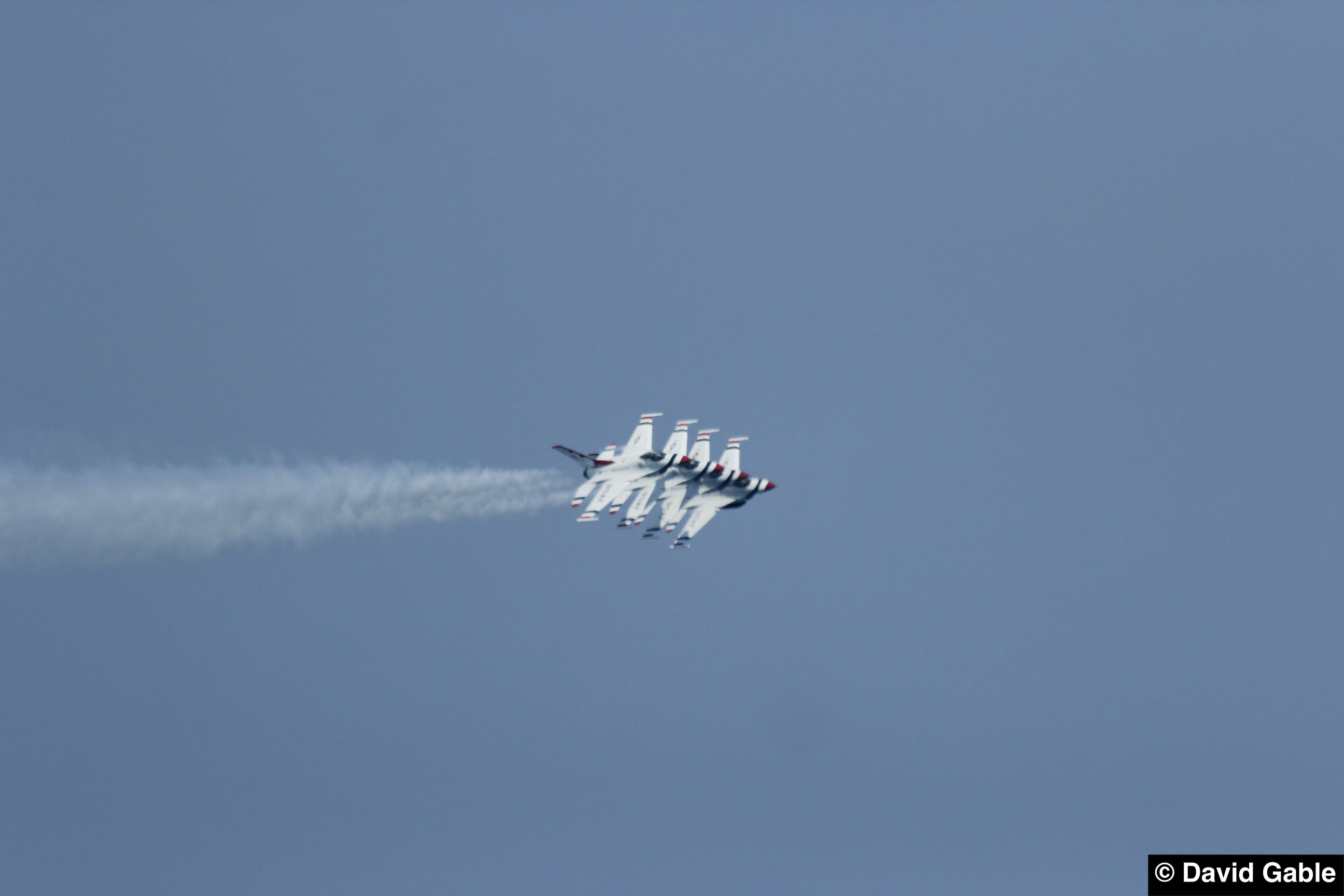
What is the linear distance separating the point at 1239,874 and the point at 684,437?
36.6 metres

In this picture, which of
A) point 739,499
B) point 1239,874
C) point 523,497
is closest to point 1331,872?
point 1239,874

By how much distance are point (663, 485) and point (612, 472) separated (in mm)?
3098

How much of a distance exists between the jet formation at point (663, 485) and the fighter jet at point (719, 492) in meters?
0.03

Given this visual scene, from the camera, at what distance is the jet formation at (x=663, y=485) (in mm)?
107750

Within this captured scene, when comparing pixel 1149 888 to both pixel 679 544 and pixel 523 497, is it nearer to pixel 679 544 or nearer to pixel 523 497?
pixel 679 544

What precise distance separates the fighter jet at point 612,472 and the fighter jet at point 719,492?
2.28 meters

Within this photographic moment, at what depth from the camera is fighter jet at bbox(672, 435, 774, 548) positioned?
10881cm

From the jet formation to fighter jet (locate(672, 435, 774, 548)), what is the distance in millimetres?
27

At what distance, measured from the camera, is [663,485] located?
110 metres
